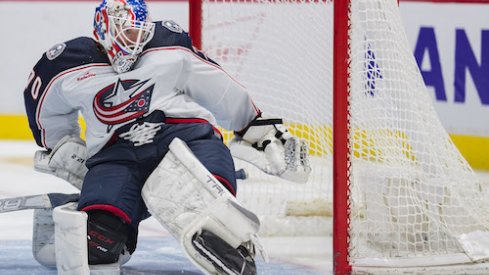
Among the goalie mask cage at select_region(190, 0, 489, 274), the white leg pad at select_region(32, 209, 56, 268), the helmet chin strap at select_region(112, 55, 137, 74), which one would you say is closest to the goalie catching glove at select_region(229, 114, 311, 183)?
the goalie mask cage at select_region(190, 0, 489, 274)

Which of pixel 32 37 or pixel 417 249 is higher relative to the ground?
pixel 417 249

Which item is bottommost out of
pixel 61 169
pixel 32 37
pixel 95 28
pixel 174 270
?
pixel 32 37

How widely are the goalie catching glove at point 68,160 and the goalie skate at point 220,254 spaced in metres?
0.61

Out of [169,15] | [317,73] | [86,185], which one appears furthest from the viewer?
[169,15]

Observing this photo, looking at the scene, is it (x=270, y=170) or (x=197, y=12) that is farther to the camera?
(x=197, y=12)

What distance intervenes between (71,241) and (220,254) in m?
0.39

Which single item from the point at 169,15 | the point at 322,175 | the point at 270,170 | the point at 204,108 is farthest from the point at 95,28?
the point at 169,15

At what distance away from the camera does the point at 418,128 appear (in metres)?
3.70

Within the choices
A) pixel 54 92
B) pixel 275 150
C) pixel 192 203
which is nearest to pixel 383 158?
pixel 275 150

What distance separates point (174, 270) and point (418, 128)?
85cm

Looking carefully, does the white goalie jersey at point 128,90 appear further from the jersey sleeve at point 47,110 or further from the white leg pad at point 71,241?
the white leg pad at point 71,241

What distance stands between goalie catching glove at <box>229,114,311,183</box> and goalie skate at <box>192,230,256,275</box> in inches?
17.1

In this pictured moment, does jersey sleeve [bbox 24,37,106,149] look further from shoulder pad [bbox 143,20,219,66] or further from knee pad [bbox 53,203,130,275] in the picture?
knee pad [bbox 53,203,130,275]

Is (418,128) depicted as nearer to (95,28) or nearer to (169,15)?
(95,28)
